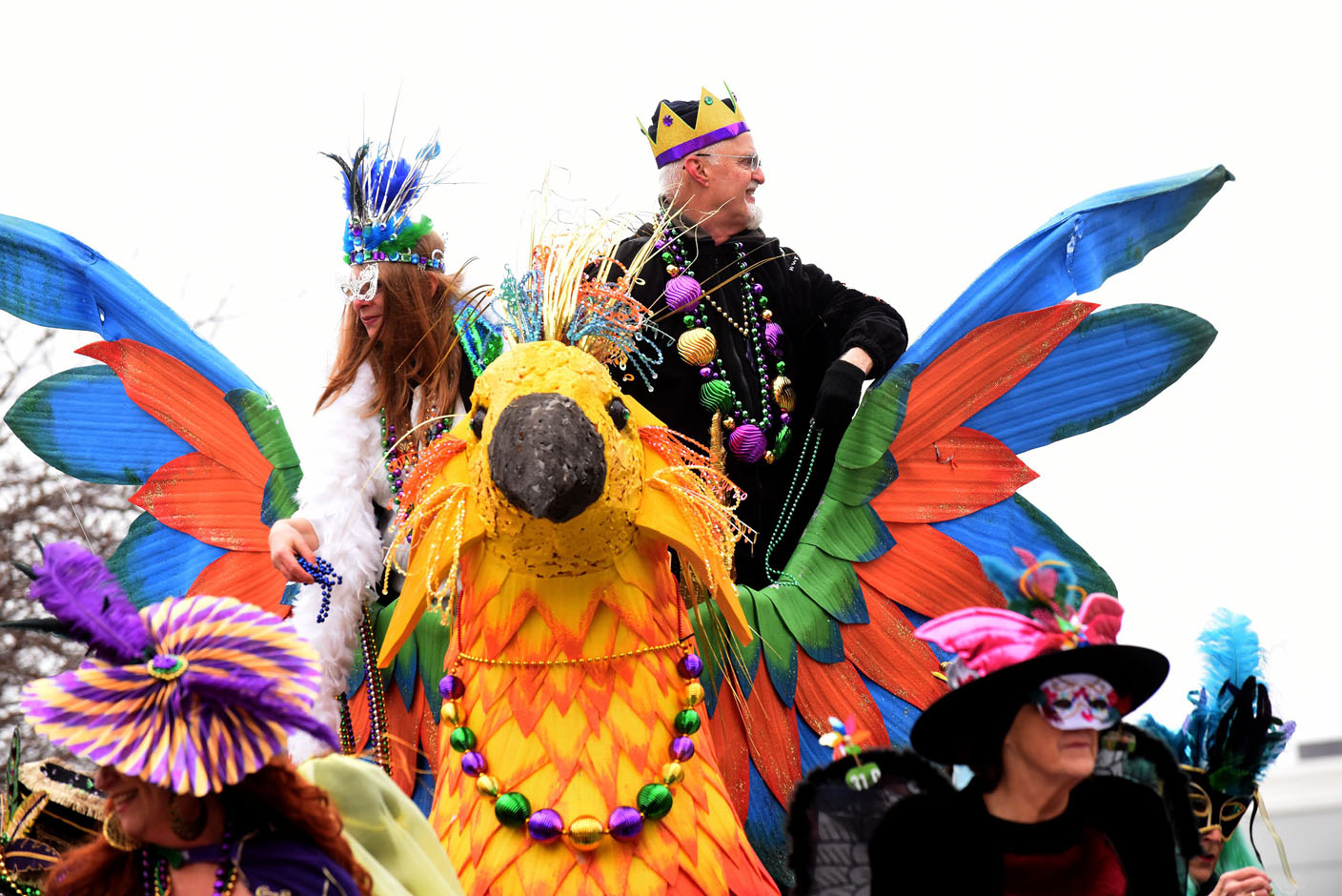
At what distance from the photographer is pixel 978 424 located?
3.26 meters

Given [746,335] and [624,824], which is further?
[746,335]

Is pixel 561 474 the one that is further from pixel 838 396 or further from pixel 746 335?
pixel 746 335

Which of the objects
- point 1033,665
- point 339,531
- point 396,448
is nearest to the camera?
point 1033,665

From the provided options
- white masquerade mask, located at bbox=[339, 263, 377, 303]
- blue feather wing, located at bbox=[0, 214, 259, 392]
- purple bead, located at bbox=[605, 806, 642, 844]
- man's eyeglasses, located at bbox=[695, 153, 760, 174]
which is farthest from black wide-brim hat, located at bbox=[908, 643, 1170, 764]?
blue feather wing, located at bbox=[0, 214, 259, 392]

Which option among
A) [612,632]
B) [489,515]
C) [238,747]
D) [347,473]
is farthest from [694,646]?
[238,747]

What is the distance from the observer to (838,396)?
10.3 ft

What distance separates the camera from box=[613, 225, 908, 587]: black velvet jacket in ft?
11.0

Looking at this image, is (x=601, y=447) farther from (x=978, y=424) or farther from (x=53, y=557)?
(x=978, y=424)

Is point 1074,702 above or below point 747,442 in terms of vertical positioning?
above

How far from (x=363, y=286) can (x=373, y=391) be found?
0.22 m

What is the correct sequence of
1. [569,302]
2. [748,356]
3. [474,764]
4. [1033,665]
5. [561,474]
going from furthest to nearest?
1. [748,356]
2. [569,302]
3. [474,764]
4. [561,474]
5. [1033,665]

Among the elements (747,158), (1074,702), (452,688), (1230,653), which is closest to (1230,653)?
(1230,653)

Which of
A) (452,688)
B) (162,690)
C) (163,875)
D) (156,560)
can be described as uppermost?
(162,690)

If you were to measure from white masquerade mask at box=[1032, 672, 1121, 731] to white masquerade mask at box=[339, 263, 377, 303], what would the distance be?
1.82 m
